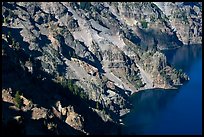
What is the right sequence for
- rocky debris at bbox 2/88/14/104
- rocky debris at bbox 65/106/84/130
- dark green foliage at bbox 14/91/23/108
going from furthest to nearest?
1. rocky debris at bbox 65/106/84/130
2. rocky debris at bbox 2/88/14/104
3. dark green foliage at bbox 14/91/23/108

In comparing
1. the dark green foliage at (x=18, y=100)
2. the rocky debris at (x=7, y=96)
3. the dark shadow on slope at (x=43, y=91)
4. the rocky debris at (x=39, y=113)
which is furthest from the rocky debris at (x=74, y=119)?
the rocky debris at (x=7, y=96)

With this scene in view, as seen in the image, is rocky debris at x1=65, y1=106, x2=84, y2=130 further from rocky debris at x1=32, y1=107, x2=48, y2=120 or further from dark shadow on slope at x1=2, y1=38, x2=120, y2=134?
rocky debris at x1=32, y1=107, x2=48, y2=120

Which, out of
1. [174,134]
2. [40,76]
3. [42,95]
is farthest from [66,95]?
[174,134]

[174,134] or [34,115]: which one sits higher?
[34,115]

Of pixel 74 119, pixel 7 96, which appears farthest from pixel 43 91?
pixel 7 96

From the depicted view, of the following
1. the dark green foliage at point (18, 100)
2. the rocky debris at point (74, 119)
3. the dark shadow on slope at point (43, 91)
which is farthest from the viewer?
the rocky debris at point (74, 119)

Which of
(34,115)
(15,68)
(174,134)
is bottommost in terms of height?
(174,134)

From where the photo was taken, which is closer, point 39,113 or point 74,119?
point 39,113

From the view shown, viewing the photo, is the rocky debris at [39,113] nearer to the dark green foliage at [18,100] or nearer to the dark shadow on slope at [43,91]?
the dark green foliage at [18,100]

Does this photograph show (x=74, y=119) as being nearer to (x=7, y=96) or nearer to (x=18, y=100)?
(x=18, y=100)

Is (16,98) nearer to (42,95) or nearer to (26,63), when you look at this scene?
(42,95)

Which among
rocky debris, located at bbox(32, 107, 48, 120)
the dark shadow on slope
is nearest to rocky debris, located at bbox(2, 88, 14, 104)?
the dark shadow on slope
